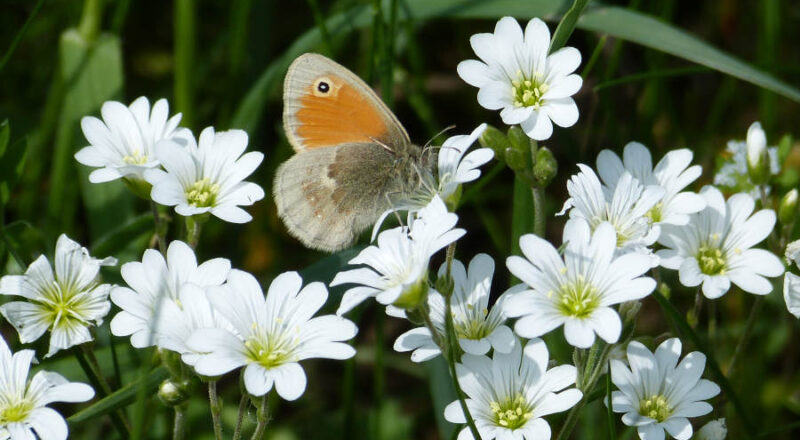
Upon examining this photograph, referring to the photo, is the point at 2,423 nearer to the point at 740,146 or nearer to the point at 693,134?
the point at 740,146

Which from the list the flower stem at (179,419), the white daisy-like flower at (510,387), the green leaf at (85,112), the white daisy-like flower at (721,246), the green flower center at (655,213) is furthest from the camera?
the green leaf at (85,112)

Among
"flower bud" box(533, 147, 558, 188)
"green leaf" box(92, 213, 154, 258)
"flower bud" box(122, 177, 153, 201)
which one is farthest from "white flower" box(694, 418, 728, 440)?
"green leaf" box(92, 213, 154, 258)

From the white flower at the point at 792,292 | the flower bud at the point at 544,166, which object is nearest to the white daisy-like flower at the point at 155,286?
the flower bud at the point at 544,166

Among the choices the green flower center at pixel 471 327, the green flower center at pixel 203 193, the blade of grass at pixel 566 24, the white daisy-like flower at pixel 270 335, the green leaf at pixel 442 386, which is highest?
the blade of grass at pixel 566 24

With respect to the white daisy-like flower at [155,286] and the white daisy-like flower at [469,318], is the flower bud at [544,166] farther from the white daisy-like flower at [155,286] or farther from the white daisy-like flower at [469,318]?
the white daisy-like flower at [155,286]

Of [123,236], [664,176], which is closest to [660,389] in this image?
[664,176]
